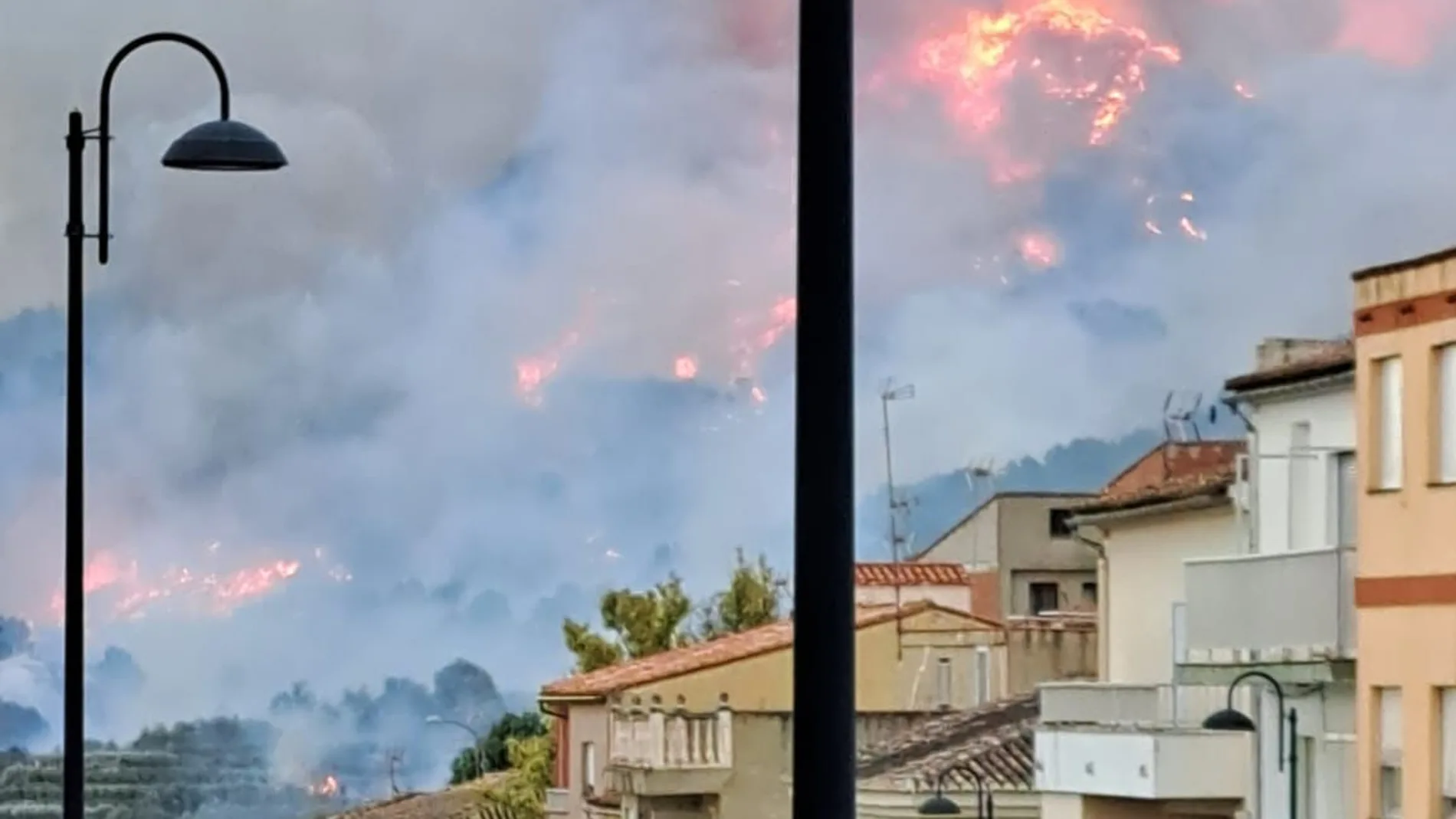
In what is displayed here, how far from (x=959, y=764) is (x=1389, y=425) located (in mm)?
6390

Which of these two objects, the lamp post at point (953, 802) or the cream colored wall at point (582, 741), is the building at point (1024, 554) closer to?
the lamp post at point (953, 802)

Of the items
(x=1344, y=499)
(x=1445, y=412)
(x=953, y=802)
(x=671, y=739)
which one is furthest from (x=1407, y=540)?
(x=671, y=739)

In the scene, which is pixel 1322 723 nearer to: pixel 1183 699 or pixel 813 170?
pixel 1183 699

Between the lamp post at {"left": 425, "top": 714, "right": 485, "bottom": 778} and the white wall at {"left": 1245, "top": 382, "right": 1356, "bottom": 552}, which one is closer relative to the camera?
the white wall at {"left": 1245, "top": 382, "right": 1356, "bottom": 552}

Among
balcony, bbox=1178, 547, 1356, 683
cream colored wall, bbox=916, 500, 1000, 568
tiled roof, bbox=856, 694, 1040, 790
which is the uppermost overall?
cream colored wall, bbox=916, 500, 1000, 568

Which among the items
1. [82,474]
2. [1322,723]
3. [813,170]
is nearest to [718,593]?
[1322,723]

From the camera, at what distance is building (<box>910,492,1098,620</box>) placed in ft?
80.7

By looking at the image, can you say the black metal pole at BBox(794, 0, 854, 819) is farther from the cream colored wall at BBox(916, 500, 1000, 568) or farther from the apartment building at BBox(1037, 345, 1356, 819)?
the cream colored wall at BBox(916, 500, 1000, 568)

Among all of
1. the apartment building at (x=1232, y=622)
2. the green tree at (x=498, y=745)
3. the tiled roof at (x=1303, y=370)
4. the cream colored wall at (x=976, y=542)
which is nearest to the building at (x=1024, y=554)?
the cream colored wall at (x=976, y=542)

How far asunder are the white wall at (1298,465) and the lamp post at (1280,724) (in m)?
1.05

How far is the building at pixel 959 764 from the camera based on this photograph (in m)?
22.2

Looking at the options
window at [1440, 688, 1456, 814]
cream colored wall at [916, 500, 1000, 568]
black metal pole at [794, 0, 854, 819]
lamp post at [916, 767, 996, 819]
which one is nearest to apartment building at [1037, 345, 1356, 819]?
lamp post at [916, 767, 996, 819]

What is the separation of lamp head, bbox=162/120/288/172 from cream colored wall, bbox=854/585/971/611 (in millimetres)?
14414

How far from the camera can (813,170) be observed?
11.1ft
